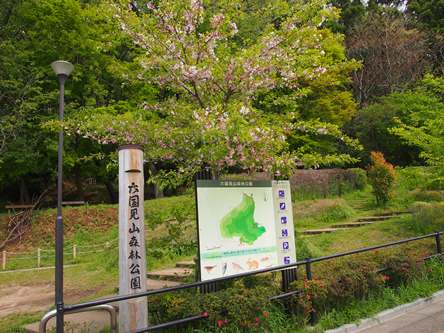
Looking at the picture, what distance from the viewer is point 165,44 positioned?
6141mm

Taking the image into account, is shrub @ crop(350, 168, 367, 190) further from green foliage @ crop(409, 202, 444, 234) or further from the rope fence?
the rope fence

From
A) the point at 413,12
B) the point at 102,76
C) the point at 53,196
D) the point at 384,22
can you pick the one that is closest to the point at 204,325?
the point at 102,76

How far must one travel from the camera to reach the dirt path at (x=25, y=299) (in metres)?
8.41

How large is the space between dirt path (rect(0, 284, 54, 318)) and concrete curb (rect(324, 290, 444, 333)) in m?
5.88

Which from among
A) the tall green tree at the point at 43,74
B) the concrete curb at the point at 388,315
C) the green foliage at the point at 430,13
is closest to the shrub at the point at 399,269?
the concrete curb at the point at 388,315

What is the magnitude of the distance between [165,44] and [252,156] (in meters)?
2.16

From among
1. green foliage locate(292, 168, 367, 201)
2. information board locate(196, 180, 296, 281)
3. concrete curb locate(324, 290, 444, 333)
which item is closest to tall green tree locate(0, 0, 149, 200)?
green foliage locate(292, 168, 367, 201)

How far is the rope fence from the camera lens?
50.1ft

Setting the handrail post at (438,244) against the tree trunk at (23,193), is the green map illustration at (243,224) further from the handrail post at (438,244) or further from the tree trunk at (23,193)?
the tree trunk at (23,193)

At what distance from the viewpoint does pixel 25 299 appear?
957 centimetres

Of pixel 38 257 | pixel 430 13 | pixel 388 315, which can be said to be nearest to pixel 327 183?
pixel 38 257

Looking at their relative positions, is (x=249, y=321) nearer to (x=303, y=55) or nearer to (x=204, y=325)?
(x=204, y=325)

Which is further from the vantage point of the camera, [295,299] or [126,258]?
[295,299]

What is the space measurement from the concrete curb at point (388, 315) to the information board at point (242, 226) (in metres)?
1.26
